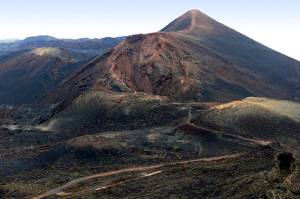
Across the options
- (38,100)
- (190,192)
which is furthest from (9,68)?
(190,192)

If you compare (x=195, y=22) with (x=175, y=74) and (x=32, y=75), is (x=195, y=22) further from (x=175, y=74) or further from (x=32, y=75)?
(x=32, y=75)

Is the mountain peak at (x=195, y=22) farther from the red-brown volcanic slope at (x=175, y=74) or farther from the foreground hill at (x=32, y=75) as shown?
the foreground hill at (x=32, y=75)

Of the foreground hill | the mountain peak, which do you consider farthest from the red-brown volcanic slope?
the mountain peak

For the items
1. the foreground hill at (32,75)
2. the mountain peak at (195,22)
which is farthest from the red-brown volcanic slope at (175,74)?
the mountain peak at (195,22)

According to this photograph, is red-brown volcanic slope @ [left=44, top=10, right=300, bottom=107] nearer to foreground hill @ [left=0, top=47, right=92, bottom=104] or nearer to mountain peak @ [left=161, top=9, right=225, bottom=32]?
foreground hill @ [left=0, top=47, right=92, bottom=104]

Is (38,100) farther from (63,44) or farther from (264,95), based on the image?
(63,44)
